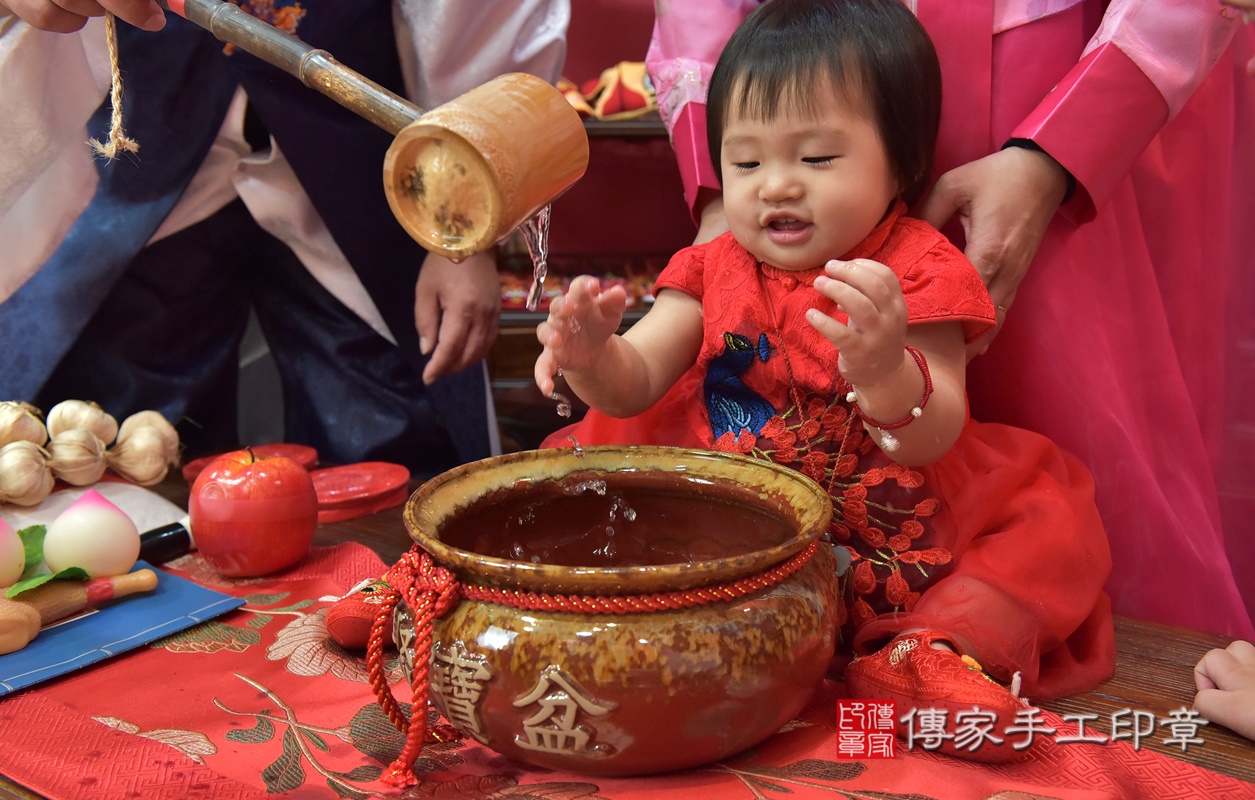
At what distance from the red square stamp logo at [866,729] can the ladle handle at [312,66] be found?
2.01 feet

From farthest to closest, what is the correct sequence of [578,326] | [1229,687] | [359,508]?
[359,508] → [578,326] → [1229,687]

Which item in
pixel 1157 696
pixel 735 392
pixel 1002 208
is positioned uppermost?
pixel 1002 208

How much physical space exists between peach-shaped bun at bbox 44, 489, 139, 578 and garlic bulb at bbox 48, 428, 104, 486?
1.13 feet

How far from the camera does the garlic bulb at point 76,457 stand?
5.06ft

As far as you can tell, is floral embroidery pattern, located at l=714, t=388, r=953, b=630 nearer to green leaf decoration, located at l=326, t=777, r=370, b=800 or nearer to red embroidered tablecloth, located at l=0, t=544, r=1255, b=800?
red embroidered tablecloth, located at l=0, t=544, r=1255, b=800

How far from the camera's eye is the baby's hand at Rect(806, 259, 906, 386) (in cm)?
88

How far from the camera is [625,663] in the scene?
736 mm

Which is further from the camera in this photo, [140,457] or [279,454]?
[279,454]

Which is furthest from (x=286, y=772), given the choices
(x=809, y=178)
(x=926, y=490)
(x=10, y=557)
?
(x=809, y=178)

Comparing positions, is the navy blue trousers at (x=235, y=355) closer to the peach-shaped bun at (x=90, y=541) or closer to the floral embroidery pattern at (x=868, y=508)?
the peach-shaped bun at (x=90, y=541)

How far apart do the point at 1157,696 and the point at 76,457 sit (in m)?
1.44

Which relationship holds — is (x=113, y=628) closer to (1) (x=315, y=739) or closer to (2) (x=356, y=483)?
(1) (x=315, y=739)

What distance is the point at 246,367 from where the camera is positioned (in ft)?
9.81

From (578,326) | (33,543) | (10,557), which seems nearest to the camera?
(578,326)
